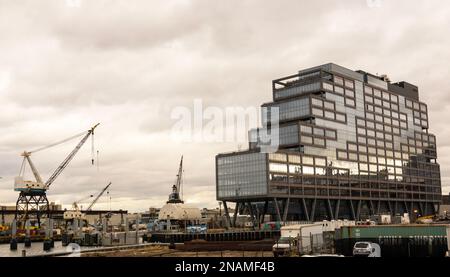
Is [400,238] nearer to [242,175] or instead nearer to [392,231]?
[392,231]

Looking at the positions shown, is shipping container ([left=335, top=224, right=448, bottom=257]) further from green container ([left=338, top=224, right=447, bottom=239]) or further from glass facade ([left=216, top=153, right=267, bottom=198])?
glass facade ([left=216, top=153, right=267, bottom=198])

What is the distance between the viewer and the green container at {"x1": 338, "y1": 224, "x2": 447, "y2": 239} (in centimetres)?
6612

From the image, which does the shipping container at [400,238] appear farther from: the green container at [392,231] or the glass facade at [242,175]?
the glass facade at [242,175]

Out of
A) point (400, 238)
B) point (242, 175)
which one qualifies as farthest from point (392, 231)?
point (242, 175)

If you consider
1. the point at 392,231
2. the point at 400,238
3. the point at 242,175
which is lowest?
the point at 400,238

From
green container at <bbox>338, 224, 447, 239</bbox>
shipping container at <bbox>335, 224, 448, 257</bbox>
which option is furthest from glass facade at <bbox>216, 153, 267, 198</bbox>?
green container at <bbox>338, 224, 447, 239</bbox>

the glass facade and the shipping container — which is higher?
the glass facade

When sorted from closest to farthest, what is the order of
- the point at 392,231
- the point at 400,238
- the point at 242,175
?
the point at 400,238
the point at 392,231
the point at 242,175

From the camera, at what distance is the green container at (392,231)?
66125mm

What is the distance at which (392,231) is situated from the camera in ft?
230

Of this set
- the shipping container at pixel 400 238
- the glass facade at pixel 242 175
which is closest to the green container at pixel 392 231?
the shipping container at pixel 400 238
